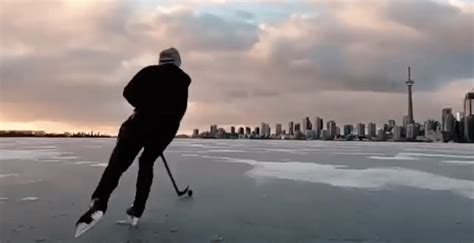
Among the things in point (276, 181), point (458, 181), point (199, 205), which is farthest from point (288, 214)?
point (458, 181)

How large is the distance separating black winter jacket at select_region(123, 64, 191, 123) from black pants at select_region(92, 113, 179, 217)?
7 cm

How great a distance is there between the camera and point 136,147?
364 centimetres

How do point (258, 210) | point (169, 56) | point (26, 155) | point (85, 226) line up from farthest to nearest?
point (26, 155) < point (258, 210) < point (169, 56) < point (85, 226)

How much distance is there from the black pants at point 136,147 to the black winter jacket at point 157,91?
7 cm

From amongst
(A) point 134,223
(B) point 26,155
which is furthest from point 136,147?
(B) point 26,155

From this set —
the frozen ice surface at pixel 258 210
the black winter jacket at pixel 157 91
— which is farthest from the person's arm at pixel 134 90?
the frozen ice surface at pixel 258 210

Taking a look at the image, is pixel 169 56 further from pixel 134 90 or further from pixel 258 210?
pixel 258 210

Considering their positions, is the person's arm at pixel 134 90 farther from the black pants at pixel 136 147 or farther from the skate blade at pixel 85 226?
the skate blade at pixel 85 226

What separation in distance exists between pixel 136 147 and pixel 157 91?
1.53 ft

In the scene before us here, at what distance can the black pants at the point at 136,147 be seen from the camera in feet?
11.8

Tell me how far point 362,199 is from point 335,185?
1360 millimetres

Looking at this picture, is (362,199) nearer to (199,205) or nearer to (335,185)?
(335,185)

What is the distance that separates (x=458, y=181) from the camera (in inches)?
285

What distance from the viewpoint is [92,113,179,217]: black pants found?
11.8 feet
